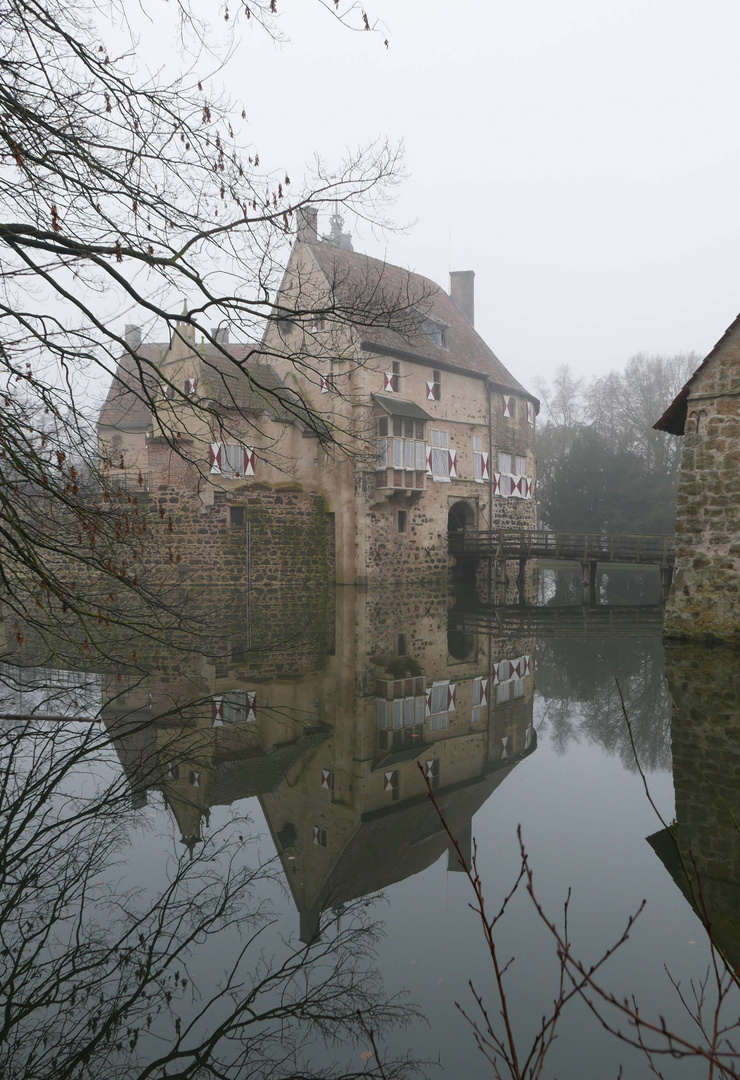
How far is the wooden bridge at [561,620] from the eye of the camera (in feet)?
50.1

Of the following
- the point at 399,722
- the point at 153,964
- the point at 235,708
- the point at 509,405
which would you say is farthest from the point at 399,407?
the point at 153,964

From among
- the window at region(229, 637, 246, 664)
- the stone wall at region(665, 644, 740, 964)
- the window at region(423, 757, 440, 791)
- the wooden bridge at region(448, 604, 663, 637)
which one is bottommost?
the wooden bridge at region(448, 604, 663, 637)

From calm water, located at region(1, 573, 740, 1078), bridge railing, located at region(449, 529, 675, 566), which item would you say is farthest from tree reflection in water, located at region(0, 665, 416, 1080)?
bridge railing, located at region(449, 529, 675, 566)

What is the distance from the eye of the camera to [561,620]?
17656 mm

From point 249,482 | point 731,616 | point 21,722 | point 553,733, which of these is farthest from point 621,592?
point 21,722

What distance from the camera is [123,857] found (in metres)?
4.30

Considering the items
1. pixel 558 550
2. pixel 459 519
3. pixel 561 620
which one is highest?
pixel 459 519

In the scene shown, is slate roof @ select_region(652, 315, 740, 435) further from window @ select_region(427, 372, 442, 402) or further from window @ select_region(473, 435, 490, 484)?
window @ select_region(473, 435, 490, 484)

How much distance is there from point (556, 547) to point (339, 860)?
69.0 feet

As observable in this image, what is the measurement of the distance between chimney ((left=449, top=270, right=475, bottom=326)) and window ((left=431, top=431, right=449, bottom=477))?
8.14m

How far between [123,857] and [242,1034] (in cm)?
171

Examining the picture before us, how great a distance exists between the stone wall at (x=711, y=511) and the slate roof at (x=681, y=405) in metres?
0.08

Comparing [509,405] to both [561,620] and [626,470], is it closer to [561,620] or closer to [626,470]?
[626,470]

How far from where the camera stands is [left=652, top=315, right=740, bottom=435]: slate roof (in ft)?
38.7
